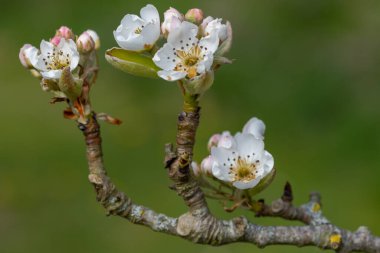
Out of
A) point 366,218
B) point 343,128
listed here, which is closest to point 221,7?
point 343,128

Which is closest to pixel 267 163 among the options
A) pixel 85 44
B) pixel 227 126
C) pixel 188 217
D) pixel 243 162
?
pixel 243 162

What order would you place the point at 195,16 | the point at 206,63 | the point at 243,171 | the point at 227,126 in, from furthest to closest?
1. the point at 227,126
2. the point at 243,171
3. the point at 195,16
4. the point at 206,63

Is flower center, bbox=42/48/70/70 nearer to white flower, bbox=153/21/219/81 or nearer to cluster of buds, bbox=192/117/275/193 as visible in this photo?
white flower, bbox=153/21/219/81

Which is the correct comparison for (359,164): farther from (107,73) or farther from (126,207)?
(126,207)

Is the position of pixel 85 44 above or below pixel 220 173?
above

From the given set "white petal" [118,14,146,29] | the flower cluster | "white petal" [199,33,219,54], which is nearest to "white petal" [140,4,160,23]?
"white petal" [118,14,146,29]

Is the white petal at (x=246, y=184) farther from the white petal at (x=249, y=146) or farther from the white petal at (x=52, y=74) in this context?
the white petal at (x=52, y=74)

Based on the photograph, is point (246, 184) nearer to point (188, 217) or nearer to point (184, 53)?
point (188, 217)
